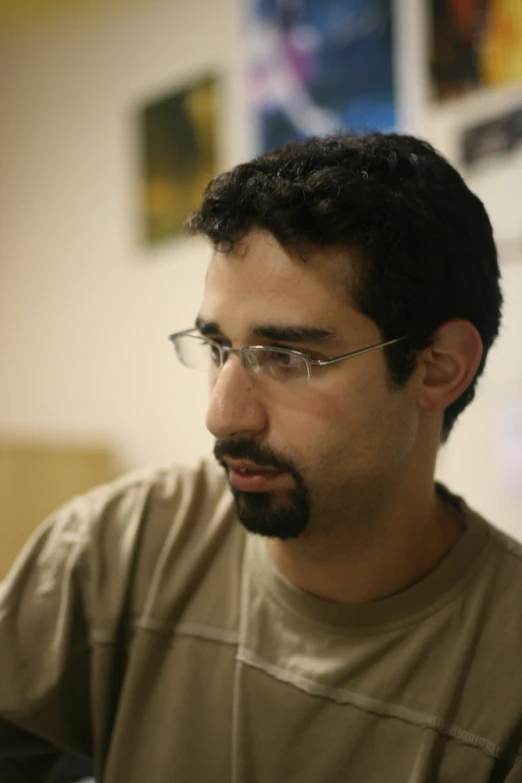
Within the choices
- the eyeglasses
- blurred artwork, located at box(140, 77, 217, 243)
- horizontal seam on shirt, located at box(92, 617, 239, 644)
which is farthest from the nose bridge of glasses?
blurred artwork, located at box(140, 77, 217, 243)

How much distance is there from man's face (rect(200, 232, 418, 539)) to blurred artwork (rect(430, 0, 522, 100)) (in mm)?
991

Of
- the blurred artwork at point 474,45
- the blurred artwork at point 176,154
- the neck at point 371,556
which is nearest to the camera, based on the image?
the neck at point 371,556

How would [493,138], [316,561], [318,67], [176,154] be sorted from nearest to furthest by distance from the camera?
[316,561] → [493,138] → [318,67] → [176,154]

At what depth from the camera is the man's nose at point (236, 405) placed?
3.26 ft

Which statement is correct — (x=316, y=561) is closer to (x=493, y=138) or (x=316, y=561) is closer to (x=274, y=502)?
(x=274, y=502)

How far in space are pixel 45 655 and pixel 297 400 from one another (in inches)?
20.2

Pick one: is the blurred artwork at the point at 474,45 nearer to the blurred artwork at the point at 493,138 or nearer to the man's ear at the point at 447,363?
the blurred artwork at the point at 493,138

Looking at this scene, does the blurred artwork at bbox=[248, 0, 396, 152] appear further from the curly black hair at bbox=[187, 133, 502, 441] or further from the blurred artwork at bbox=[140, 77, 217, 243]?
the curly black hair at bbox=[187, 133, 502, 441]

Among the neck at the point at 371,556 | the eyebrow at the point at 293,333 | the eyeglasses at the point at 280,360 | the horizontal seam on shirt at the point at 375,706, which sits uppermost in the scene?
the eyebrow at the point at 293,333

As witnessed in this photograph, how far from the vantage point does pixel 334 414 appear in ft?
3.26

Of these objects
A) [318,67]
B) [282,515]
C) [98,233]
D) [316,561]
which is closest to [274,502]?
[282,515]

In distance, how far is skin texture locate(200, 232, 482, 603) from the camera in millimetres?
990

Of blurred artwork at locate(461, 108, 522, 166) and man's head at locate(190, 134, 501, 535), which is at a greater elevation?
blurred artwork at locate(461, 108, 522, 166)

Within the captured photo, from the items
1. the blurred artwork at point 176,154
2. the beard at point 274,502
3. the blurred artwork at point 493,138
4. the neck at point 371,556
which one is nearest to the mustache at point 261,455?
the beard at point 274,502
